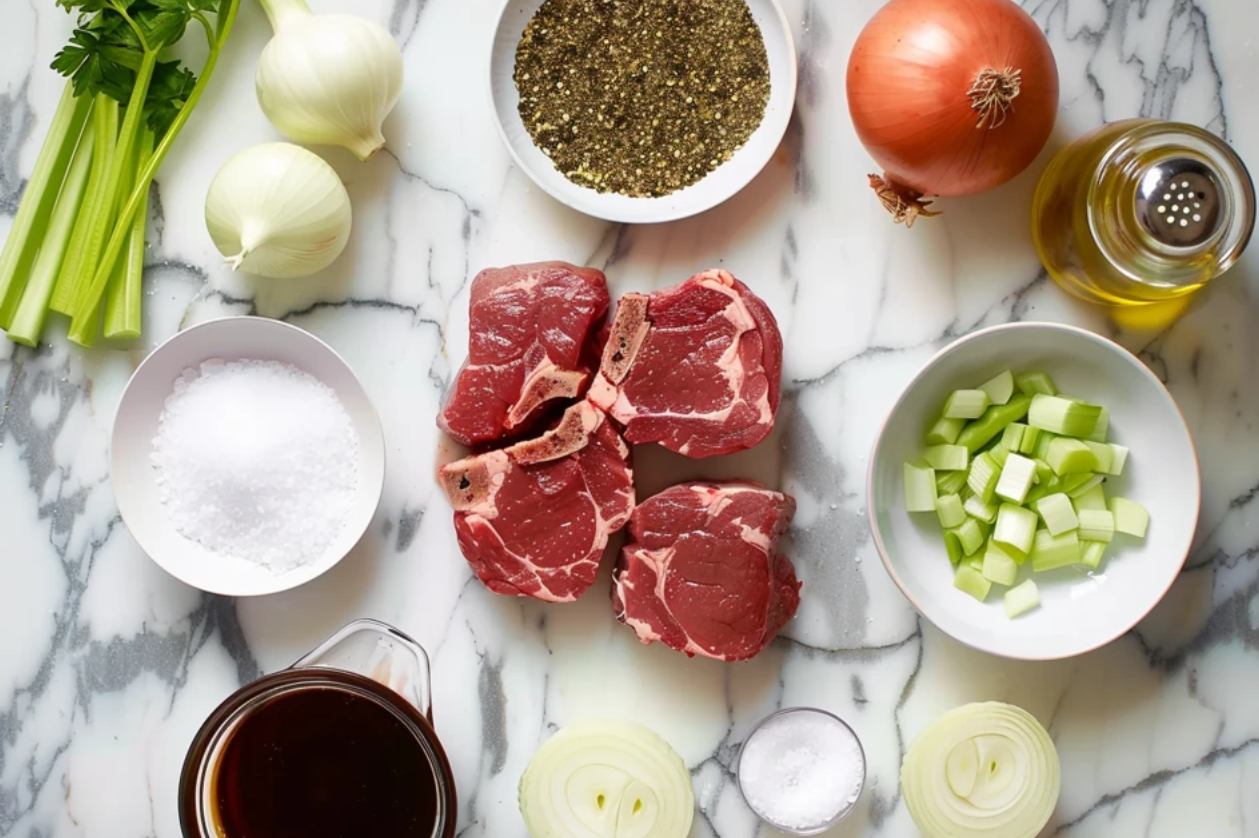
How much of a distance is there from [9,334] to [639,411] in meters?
1.11

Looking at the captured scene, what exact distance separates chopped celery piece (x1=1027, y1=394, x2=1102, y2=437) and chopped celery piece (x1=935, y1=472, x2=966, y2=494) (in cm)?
15

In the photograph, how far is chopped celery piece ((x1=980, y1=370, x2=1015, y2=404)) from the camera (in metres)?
1.80

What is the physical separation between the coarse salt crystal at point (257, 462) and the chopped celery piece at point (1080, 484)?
1.22 meters

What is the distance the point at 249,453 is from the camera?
1745mm

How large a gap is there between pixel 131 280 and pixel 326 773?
91cm

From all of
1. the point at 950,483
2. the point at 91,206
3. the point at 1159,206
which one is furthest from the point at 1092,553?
the point at 91,206

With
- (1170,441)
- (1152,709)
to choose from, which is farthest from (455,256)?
(1152,709)

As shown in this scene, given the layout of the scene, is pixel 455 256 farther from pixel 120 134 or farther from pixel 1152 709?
pixel 1152 709

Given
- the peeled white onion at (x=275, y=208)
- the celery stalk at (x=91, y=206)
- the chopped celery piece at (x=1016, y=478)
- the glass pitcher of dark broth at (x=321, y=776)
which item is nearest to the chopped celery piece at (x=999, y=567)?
the chopped celery piece at (x=1016, y=478)

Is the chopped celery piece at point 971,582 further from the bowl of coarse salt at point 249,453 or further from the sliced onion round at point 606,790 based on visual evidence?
the bowl of coarse salt at point 249,453

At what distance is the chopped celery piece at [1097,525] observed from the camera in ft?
5.90

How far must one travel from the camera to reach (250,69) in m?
1.88

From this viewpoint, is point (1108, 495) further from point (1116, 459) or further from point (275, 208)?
point (275, 208)

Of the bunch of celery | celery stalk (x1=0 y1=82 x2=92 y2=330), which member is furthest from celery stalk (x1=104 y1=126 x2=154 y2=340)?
celery stalk (x1=0 y1=82 x2=92 y2=330)
